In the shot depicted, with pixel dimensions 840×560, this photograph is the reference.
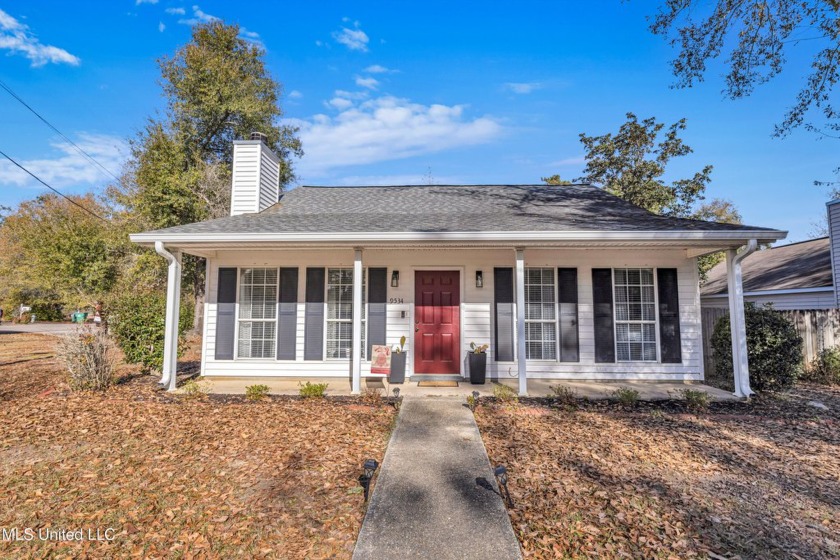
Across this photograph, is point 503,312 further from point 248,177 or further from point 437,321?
point 248,177

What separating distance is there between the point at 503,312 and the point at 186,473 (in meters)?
5.34

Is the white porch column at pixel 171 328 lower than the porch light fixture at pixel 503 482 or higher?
higher

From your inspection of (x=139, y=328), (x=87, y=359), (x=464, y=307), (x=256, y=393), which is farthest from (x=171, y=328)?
(x=464, y=307)

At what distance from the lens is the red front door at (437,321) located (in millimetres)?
7105

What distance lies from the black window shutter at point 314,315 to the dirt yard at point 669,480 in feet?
11.8

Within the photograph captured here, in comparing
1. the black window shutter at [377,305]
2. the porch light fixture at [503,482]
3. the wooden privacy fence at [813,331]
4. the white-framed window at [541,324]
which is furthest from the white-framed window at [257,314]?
the wooden privacy fence at [813,331]

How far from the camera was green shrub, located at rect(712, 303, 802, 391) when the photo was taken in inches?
237

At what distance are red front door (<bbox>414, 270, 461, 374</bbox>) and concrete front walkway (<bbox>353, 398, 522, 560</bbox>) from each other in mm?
2673

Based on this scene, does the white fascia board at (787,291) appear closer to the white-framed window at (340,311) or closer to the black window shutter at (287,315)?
the white-framed window at (340,311)

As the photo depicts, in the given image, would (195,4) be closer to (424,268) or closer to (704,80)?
(424,268)

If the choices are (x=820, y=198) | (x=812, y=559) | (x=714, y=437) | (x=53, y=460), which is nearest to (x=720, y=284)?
(x=820, y=198)

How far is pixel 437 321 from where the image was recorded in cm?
715

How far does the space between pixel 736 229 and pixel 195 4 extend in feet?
38.8

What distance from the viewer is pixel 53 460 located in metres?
3.64
